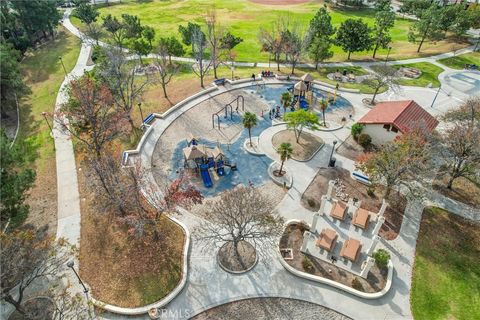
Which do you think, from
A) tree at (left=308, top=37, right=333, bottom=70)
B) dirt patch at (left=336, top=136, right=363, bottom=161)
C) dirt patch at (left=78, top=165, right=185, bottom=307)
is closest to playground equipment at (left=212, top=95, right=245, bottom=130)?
dirt patch at (left=336, top=136, right=363, bottom=161)

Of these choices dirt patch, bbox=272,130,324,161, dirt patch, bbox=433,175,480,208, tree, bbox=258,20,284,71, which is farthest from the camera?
tree, bbox=258,20,284,71

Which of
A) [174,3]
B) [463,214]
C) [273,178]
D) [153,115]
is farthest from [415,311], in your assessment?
[174,3]

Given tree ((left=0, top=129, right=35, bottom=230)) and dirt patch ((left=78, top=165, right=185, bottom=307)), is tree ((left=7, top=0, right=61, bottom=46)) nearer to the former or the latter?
tree ((left=0, top=129, right=35, bottom=230))

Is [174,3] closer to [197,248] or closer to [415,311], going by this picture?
[197,248]

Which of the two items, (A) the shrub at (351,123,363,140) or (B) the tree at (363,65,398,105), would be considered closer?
(A) the shrub at (351,123,363,140)

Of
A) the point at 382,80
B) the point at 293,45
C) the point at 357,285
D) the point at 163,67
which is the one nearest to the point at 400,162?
the point at 357,285

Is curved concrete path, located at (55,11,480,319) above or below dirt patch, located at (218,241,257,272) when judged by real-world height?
below

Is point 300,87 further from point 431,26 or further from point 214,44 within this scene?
point 431,26

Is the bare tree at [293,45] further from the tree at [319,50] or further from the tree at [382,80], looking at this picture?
the tree at [382,80]
